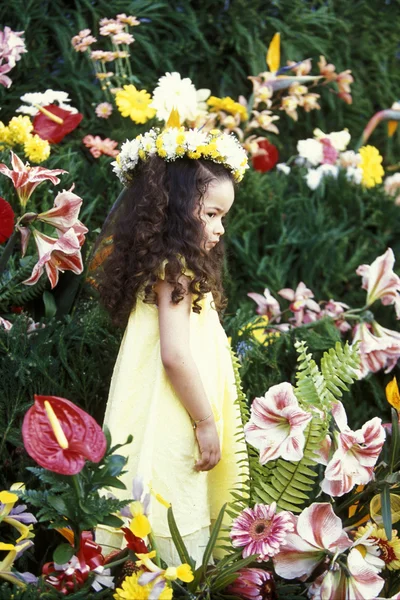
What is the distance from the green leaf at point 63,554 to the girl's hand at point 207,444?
1.32 feet

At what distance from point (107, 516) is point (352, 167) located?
1955mm

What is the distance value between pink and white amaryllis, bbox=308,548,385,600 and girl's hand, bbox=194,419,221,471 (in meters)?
0.34

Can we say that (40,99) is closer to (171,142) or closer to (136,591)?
(171,142)

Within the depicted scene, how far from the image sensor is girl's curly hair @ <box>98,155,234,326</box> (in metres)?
1.67

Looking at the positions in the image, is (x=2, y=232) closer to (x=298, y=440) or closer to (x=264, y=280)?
(x=298, y=440)

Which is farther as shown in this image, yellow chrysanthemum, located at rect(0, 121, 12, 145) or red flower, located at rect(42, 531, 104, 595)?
yellow chrysanthemum, located at rect(0, 121, 12, 145)

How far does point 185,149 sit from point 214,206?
0.13 metres

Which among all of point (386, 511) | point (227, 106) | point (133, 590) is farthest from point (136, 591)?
point (227, 106)

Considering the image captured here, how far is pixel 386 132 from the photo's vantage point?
352 centimetres

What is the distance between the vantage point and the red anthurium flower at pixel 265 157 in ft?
9.31

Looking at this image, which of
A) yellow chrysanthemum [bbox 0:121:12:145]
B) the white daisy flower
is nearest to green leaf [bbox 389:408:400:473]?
yellow chrysanthemum [bbox 0:121:12:145]

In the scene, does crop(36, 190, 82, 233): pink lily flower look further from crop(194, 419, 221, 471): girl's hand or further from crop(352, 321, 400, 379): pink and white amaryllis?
crop(352, 321, 400, 379): pink and white amaryllis

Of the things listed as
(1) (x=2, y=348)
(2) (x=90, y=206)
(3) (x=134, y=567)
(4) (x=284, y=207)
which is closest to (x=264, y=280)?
(4) (x=284, y=207)

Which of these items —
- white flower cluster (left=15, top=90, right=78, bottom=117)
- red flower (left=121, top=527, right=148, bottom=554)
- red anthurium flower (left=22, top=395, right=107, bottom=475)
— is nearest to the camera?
red anthurium flower (left=22, top=395, right=107, bottom=475)
